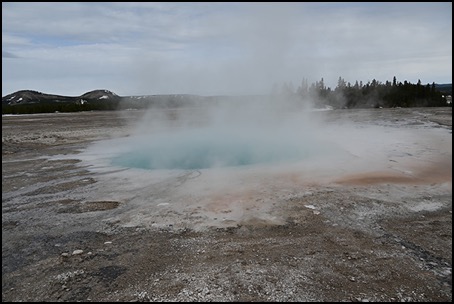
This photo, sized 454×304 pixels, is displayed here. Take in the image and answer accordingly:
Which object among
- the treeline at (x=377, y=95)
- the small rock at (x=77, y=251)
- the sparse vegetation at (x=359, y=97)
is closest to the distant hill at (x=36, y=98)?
the sparse vegetation at (x=359, y=97)

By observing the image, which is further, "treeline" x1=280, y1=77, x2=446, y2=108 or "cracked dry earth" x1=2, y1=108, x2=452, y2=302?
"treeline" x1=280, y1=77, x2=446, y2=108

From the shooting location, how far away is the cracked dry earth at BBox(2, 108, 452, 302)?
10.6 ft

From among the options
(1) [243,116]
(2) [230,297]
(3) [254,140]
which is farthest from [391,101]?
(2) [230,297]

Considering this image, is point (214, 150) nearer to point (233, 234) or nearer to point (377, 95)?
point (233, 234)

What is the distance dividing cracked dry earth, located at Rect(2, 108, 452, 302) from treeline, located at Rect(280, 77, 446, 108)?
28556mm

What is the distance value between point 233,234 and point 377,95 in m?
40.2

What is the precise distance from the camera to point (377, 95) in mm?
39844

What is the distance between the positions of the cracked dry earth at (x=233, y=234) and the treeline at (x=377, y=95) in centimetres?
2856

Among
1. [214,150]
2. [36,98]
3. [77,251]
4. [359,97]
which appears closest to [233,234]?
[77,251]

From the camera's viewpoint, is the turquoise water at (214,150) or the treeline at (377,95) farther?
the treeline at (377,95)

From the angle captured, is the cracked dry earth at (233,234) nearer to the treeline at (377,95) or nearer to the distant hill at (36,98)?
the treeline at (377,95)

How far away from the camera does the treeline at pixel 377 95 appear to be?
37.3 metres

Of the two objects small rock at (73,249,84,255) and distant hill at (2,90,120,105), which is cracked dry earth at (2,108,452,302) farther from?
distant hill at (2,90,120,105)

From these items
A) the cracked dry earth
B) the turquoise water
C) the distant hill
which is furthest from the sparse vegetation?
the distant hill
